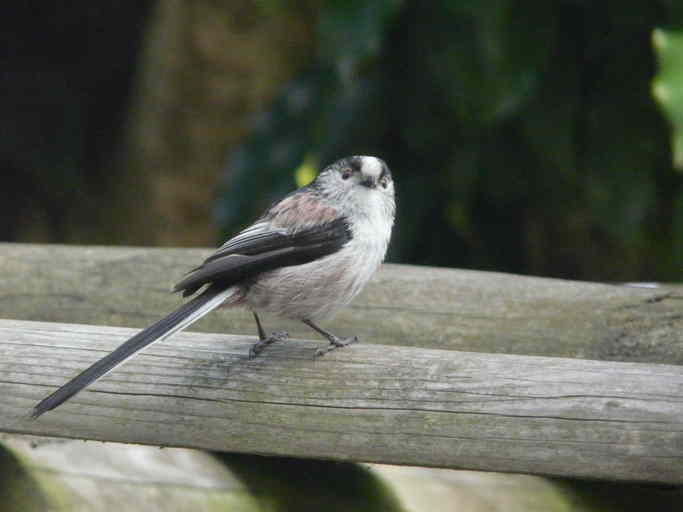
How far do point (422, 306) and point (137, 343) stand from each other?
95cm

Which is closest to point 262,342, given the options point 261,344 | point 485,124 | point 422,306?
point 261,344

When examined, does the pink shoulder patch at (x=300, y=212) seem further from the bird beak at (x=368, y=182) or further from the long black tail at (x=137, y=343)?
the long black tail at (x=137, y=343)

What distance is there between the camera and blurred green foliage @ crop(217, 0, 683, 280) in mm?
4156

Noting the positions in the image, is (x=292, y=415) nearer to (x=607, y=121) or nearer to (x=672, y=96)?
(x=672, y=96)

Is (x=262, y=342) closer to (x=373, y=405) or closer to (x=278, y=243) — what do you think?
(x=278, y=243)

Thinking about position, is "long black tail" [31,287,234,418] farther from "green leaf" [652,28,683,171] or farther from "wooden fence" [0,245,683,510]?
"green leaf" [652,28,683,171]

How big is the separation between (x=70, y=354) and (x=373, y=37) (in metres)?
2.16

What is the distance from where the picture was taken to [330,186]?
2.72 m

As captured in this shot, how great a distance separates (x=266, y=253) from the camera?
2.43 meters

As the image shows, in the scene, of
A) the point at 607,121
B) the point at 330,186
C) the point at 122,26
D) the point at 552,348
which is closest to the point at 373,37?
the point at 607,121

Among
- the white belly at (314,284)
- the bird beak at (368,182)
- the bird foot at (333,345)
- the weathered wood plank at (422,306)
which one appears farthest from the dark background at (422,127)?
the bird foot at (333,345)

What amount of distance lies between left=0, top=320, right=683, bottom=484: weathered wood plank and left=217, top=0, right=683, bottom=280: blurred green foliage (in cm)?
214

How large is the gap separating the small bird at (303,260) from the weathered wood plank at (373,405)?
5.3 inches

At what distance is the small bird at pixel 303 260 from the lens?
2346 millimetres
